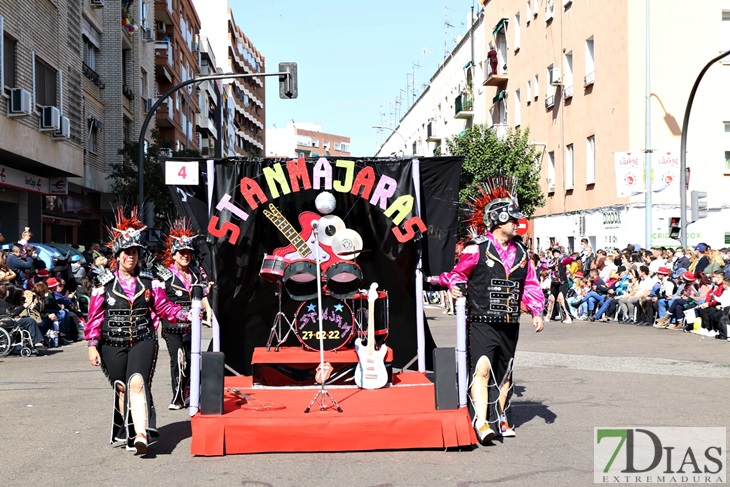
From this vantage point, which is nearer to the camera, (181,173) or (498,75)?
(181,173)

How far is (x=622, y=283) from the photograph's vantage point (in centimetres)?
2333

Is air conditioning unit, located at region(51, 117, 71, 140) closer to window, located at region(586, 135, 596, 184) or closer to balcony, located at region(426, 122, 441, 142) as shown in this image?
window, located at region(586, 135, 596, 184)

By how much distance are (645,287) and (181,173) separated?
14751 millimetres

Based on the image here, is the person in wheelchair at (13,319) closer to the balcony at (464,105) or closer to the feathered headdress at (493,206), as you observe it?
the feathered headdress at (493,206)

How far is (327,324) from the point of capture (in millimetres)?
11047

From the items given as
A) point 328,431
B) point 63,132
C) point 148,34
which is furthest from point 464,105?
point 328,431

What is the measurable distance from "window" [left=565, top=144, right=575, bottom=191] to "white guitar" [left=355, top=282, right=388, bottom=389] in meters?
26.1

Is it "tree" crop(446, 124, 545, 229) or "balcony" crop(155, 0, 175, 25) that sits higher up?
"balcony" crop(155, 0, 175, 25)

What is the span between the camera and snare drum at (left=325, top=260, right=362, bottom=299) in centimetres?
1021

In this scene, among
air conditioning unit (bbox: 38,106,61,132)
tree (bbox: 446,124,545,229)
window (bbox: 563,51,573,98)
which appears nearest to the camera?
air conditioning unit (bbox: 38,106,61,132)

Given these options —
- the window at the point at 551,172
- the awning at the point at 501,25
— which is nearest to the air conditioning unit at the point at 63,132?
the window at the point at 551,172

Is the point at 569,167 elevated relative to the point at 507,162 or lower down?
lower down

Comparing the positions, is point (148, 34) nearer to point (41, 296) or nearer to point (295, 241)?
point (41, 296)

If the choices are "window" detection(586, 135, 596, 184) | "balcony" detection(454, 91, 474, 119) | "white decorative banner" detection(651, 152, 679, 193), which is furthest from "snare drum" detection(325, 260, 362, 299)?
"balcony" detection(454, 91, 474, 119)
